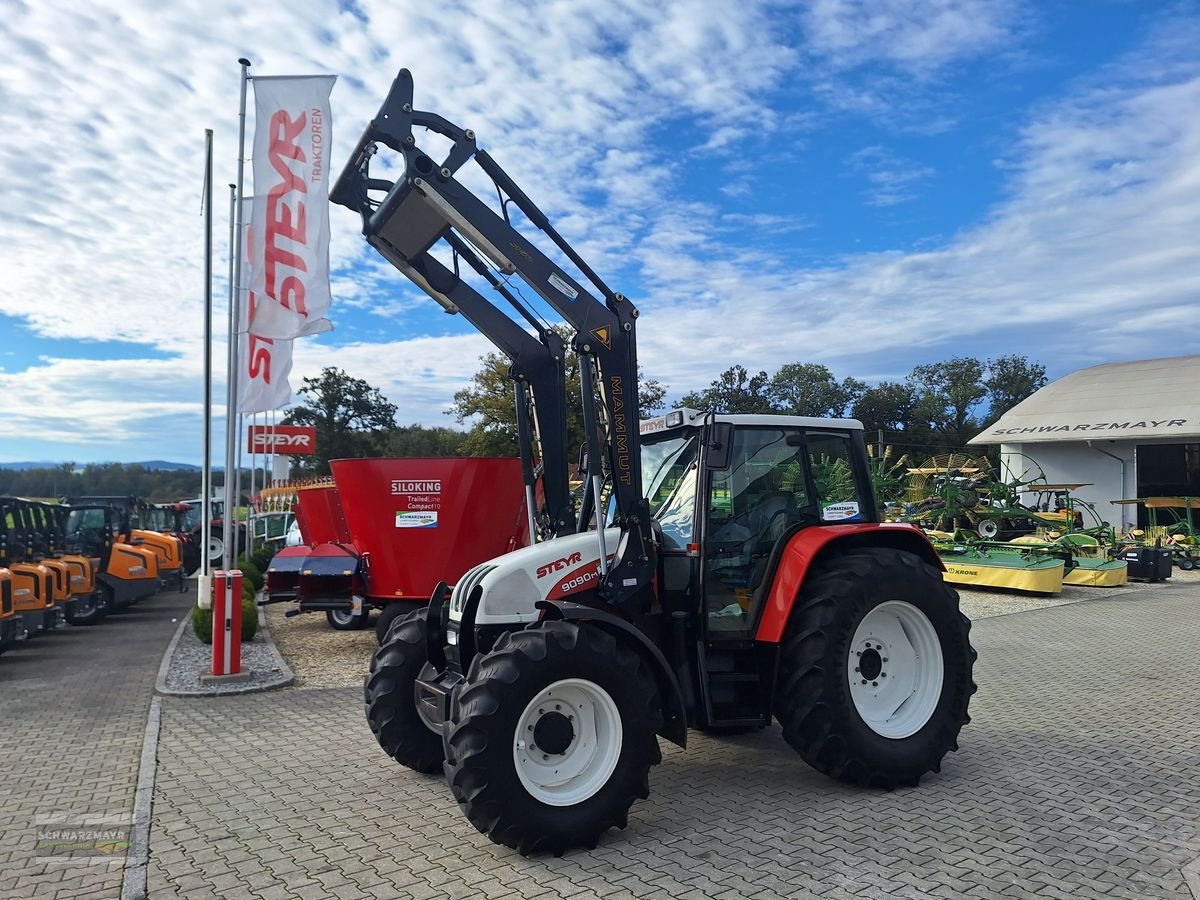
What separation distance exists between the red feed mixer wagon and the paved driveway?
9.91ft

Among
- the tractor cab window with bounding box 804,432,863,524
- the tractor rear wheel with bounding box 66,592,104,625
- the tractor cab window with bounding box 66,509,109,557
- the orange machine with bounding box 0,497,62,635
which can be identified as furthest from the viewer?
the tractor cab window with bounding box 66,509,109,557

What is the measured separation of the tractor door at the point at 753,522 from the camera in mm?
5199

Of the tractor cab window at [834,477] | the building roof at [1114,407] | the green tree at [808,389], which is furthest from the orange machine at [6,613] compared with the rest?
the green tree at [808,389]

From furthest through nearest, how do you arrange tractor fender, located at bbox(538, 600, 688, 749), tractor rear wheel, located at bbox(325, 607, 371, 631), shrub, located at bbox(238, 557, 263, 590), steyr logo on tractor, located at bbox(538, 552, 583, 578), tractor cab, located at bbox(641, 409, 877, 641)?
shrub, located at bbox(238, 557, 263, 590)
tractor rear wheel, located at bbox(325, 607, 371, 631)
tractor cab, located at bbox(641, 409, 877, 641)
steyr logo on tractor, located at bbox(538, 552, 583, 578)
tractor fender, located at bbox(538, 600, 688, 749)

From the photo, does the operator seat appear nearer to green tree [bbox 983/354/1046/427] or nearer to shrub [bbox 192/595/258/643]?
shrub [bbox 192/595/258/643]

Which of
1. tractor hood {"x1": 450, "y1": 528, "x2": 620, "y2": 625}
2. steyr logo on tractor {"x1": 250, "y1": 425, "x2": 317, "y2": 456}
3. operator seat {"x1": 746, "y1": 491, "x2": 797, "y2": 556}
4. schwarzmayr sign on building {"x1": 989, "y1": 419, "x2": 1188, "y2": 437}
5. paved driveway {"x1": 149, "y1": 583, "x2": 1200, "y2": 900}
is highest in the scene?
schwarzmayr sign on building {"x1": 989, "y1": 419, "x2": 1188, "y2": 437}

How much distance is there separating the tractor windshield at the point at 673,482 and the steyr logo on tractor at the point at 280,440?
14.4 m

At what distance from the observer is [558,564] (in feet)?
16.2

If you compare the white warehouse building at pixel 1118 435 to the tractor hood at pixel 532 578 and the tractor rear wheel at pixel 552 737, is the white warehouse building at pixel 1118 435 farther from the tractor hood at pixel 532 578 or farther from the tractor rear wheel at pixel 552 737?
the tractor rear wheel at pixel 552 737

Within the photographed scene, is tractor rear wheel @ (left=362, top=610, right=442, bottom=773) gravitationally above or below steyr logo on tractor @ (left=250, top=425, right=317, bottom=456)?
below

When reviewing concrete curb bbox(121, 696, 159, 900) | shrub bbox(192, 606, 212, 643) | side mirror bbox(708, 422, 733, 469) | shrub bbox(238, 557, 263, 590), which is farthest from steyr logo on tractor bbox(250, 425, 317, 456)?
side mirror bbox(708, 422, 733, 469)

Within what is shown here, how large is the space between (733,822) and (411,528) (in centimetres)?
613

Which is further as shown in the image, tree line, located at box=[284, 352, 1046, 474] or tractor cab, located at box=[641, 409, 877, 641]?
tree line, located at box=[284, 352, 1046, 474]

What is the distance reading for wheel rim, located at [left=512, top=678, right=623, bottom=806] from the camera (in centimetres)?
434
